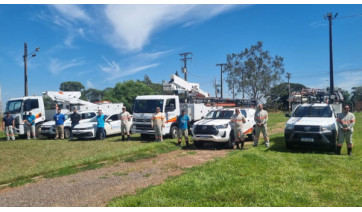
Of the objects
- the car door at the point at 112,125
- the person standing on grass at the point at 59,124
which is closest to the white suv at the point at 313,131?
the car door at the point at 112,125

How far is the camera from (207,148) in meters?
11.7

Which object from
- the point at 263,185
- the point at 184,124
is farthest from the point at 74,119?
the point at 263,185

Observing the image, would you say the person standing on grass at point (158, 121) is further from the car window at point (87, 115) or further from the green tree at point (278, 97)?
the green tree at point (278, 97)

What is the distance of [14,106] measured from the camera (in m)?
16.7

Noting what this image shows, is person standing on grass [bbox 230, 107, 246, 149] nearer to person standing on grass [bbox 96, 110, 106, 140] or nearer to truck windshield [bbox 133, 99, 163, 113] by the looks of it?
truck windshield [bbox 133, 99, 163, 113]

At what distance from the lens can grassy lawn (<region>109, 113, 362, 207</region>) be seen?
15.6 feet

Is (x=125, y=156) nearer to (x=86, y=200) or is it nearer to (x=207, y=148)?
(x=207, y=148)

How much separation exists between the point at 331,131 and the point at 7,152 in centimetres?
1224

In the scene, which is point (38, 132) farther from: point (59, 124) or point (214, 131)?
point (214, 131)

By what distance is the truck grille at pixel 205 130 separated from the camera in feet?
36.0

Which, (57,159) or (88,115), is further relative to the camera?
(88,115)

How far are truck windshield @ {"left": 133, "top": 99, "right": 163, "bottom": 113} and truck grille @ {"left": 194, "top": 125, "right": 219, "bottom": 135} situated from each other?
10.4 ft

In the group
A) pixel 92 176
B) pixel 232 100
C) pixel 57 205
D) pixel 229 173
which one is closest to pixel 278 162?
pixel 229 173

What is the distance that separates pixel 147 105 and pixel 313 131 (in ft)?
25.8
